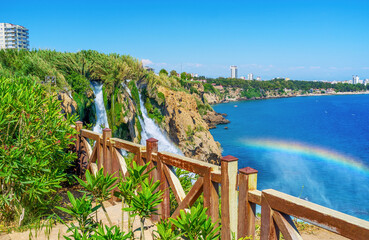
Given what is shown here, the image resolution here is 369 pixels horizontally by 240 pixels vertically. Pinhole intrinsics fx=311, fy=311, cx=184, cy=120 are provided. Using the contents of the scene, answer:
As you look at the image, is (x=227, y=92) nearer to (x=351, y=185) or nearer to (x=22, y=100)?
(x=351, y=185)

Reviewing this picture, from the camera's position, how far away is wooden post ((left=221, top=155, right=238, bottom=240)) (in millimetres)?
2859

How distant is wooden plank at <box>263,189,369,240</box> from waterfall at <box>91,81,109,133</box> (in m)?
11.4

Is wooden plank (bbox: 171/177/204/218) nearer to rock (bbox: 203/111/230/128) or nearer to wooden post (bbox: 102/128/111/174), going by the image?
wooden post (bbox: 102/128/111/174)

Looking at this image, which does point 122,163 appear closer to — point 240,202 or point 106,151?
point 106,151

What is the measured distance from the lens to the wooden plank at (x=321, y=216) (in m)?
1.91

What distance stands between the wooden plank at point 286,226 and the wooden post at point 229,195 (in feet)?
1.75

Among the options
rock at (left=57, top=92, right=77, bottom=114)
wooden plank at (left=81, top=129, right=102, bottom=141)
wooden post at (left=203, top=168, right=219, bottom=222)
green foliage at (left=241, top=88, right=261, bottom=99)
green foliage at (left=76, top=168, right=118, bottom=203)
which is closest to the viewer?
green foliage at (left=76, top=168, right=118, bottom=203)

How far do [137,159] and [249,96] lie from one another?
136136 mm

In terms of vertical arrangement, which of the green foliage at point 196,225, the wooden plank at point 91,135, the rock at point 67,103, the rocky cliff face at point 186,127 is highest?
the rock at point 67,103

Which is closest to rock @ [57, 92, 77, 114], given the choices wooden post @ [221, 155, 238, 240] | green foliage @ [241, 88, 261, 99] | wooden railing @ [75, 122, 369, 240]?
wooden railing @ [75, 122, 369, 240]

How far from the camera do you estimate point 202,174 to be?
10.5 ft

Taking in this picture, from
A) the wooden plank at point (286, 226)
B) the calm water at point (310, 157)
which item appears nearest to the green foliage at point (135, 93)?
the calm water at point (310, 157)

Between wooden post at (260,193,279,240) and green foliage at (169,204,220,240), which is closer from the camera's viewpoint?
green foliage at (169,204,220,240)

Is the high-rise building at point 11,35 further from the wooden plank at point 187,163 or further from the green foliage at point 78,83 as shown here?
the wooden plank at point 187,163
